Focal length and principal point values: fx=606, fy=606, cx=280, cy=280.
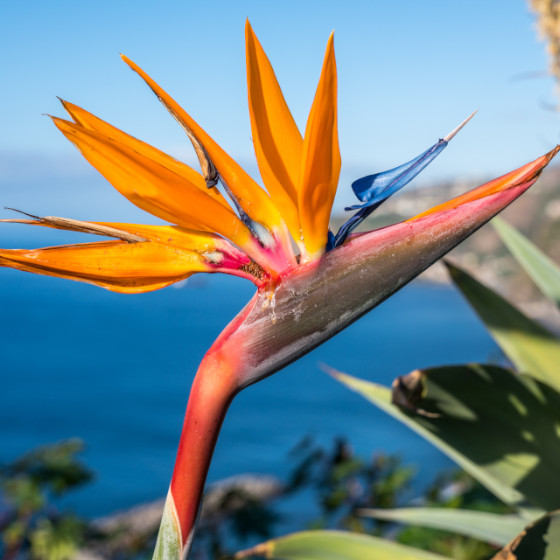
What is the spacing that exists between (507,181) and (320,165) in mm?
122

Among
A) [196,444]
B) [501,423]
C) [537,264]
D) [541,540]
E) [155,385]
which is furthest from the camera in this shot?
[155,385]

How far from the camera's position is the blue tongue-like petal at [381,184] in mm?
427

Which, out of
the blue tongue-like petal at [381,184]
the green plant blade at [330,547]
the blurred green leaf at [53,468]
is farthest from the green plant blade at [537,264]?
the blurred green leaf at [53,468]

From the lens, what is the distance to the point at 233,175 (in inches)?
17.2

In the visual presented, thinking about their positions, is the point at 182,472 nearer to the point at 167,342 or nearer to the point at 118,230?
the point at 118,230

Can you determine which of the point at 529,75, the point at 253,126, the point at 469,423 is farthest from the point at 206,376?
the point at 529,75

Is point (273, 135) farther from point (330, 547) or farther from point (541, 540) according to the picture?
point (330, 547)

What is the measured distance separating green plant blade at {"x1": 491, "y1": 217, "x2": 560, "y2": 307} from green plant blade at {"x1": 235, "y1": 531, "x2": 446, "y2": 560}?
1.44 feet

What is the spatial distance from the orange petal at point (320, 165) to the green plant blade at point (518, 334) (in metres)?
0.43

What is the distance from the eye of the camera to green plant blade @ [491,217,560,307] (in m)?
0.96

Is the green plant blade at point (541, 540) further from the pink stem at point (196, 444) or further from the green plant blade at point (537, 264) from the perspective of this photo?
the green plant blade at point (537, 264)

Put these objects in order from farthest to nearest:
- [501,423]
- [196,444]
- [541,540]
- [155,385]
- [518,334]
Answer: [155,385] < [518,334] < [501,423] < [541,540] < [196,444]

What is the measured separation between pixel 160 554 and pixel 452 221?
0.28m

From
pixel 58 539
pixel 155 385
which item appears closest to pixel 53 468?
pixel 58 539
